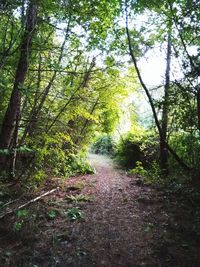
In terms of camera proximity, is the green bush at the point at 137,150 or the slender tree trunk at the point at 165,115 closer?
the slender tree trunk at the point at 165,115

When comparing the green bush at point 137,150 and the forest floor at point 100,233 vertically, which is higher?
the green bush at point 137,150

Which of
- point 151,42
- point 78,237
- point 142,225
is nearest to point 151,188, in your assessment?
point 142,225

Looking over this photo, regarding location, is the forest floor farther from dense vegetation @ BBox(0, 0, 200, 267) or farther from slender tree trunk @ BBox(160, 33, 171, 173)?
slender tree trunk @ BBox(160, 33, 171, 173)

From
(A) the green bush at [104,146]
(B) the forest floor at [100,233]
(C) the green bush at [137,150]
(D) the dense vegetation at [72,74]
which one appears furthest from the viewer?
(A) the green bush at [104,146]

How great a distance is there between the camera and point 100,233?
4895 mm

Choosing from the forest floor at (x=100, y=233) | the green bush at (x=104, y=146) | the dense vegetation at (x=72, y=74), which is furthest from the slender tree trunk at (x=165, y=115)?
the green bush at (x=104, y=146)

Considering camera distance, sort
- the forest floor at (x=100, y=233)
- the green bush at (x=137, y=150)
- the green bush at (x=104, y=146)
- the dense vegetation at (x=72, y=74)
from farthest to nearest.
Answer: the green bush at (x=104, y=146), the green bush at (x=137, y=150), the dense vegetation at (x=72, y=74), the forest floor at (x=100, y=233)

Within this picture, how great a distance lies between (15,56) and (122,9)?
369 centimetres

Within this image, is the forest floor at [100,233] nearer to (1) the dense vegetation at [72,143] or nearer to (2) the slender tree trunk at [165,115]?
(1) the dense vegetation at [72,143]

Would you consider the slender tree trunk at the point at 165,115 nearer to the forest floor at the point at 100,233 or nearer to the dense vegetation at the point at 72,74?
the dense vegetation at the point at 72,74

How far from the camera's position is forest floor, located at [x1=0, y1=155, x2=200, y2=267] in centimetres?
405

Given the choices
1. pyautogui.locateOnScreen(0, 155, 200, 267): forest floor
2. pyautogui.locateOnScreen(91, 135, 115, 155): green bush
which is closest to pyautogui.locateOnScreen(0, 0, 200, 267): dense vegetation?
pyautogui.locateOnScreen(0, 155, 200, 267): forest floor

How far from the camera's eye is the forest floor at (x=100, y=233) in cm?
405

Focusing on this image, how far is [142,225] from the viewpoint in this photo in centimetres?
520
